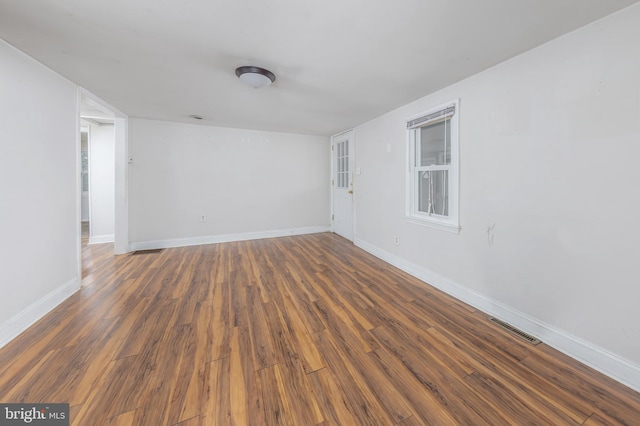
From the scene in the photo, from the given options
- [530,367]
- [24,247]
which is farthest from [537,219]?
[24,247]

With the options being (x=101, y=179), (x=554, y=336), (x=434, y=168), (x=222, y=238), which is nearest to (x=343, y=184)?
(x=434, y=168)

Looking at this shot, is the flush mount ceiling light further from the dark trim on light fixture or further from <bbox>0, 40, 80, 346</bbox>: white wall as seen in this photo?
<bbox>0, 40, 80, 346</bbox>: white wall

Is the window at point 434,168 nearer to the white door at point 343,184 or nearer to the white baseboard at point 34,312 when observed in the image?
the white door at point 343,184

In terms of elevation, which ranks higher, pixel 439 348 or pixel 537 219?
pixel 537 219

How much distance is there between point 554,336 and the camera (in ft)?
5.65

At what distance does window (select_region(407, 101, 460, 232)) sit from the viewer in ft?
8.32

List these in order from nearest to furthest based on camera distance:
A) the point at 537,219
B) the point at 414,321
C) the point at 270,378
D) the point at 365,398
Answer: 1. the point at 365,398
2. the point at 270,378
3. the point at 537,219
4. the point at 414,321

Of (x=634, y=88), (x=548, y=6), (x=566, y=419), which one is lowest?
(x=566, y=419)

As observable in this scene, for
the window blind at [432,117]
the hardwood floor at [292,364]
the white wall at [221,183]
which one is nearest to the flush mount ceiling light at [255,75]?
the window blind at [432,117]

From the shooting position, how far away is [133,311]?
84.1 inches

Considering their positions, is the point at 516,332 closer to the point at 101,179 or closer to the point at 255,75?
the point at 255,75

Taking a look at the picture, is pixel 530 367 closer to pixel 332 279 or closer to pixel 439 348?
pixel 439 348

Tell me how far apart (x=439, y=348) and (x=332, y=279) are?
1.42m

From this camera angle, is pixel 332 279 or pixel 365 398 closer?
pixel 365 398
